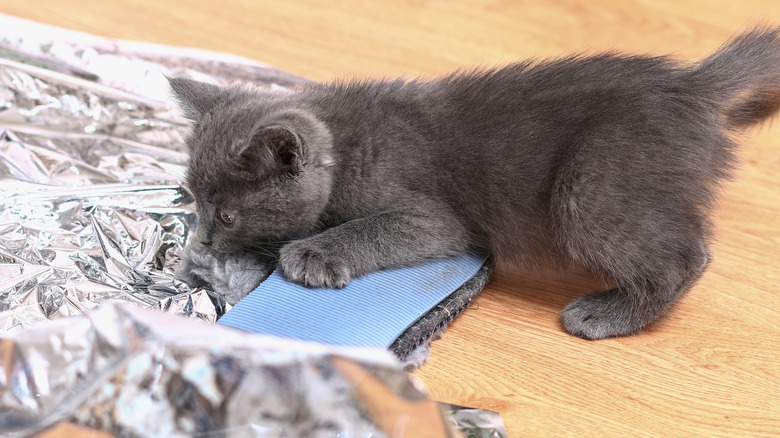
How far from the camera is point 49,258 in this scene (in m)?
1.71

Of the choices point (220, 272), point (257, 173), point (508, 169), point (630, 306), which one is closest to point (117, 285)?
point (220, 272)

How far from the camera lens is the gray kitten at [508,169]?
1.57 meters

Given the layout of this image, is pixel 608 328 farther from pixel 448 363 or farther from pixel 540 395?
pixel 448 363

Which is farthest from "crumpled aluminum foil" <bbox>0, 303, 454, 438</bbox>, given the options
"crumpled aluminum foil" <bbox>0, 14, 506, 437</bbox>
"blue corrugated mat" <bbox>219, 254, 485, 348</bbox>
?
"blue corrugated mat" <bbox>219, 254, 485, 348</bbox>

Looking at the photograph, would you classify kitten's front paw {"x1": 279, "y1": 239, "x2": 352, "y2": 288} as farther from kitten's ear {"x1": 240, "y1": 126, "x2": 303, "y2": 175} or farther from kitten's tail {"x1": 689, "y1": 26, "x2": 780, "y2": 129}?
kitten's tail {"x1": 689, "y1": 26, "x2": 780, "y2": 129}

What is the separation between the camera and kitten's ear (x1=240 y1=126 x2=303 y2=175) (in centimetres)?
150

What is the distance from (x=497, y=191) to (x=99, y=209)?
1043 mm

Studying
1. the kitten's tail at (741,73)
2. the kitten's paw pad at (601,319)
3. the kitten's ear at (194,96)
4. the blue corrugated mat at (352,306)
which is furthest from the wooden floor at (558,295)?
the kitten's ear at (194,96)

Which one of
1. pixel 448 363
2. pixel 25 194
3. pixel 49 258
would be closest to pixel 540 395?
pixel 448 363

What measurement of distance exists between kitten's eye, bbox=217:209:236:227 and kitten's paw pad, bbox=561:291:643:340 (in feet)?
2.68

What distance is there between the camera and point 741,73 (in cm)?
163

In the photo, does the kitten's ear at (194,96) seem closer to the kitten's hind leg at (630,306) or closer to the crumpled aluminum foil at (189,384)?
the crumpled aluminum foil at (189,384)

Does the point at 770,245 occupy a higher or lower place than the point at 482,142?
lower

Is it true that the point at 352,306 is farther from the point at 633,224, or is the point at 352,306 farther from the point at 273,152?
the point at 633,224
